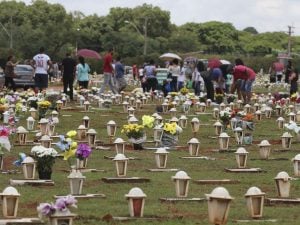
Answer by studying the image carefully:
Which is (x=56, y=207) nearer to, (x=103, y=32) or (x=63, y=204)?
(x=63, y=204)

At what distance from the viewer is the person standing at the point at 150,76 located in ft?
132

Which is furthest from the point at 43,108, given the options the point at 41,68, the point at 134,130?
the point at 41,68

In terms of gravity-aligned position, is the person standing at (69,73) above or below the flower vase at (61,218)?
above

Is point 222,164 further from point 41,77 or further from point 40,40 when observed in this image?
point 40,40

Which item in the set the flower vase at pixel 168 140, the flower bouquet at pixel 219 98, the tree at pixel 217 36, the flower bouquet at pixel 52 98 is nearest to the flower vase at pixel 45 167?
the flower vase at pixel 168 140

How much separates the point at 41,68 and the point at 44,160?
747 inches

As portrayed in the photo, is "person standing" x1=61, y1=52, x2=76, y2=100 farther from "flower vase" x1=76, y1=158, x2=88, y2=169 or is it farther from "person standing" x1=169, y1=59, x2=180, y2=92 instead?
"flower vase" x1=76, y1=158, x2=88, y2=169

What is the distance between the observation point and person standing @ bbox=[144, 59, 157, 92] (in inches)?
1589

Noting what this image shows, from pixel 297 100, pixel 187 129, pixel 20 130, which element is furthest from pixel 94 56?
pixel 20 130

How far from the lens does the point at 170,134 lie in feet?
63.7

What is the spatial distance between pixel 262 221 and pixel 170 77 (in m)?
29.2

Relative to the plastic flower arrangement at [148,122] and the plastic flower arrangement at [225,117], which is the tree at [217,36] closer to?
the plastic flower arrangement at [225,117]

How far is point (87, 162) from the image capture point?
16.8 metres

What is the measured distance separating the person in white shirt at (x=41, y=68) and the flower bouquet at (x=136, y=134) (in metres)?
13.5
